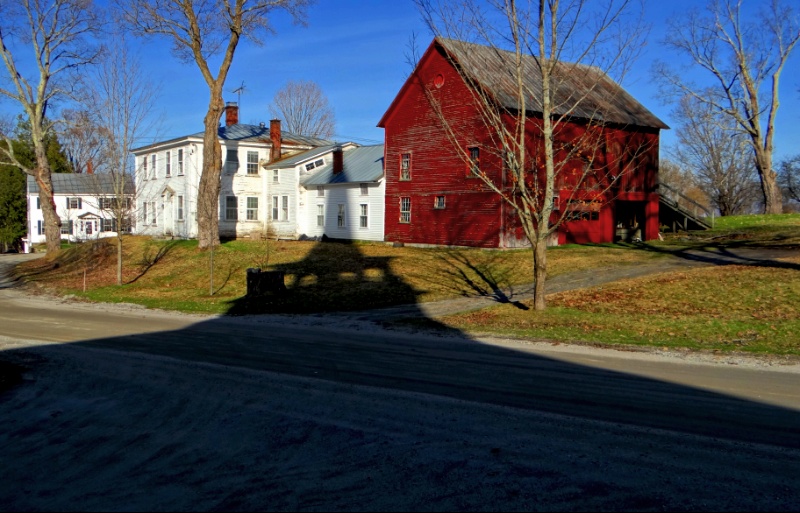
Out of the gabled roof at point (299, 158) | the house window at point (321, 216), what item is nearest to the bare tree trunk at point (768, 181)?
the gabled roof at point (299, 158)

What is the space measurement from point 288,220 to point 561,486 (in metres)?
40.5

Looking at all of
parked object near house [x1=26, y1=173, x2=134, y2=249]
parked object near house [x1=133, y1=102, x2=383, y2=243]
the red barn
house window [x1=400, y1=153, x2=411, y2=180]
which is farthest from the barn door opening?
parked object near house [x1=26, y1=173, x2=134, y2=249]

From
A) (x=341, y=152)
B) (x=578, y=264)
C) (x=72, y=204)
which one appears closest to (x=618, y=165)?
(x=578, y=264)

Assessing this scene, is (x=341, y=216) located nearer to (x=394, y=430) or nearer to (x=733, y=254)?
(x=733, y=254)

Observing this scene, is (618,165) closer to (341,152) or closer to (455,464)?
(341,152)

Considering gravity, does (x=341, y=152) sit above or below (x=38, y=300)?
above

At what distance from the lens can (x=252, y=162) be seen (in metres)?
46.5

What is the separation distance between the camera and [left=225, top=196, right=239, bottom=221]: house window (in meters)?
45.5

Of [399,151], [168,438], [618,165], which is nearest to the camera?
[168,438]

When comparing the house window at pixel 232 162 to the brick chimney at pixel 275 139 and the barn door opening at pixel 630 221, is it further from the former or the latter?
the barn door opening at pixel 630 221

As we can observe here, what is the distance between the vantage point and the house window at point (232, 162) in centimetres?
4553

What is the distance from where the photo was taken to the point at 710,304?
1781cm

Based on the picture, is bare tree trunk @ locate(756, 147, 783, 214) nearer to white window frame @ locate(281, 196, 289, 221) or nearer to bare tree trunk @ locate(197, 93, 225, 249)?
white window frame @ locate(281, 196, 289, 221)

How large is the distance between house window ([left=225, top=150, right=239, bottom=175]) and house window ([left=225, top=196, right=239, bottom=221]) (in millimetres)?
1648
